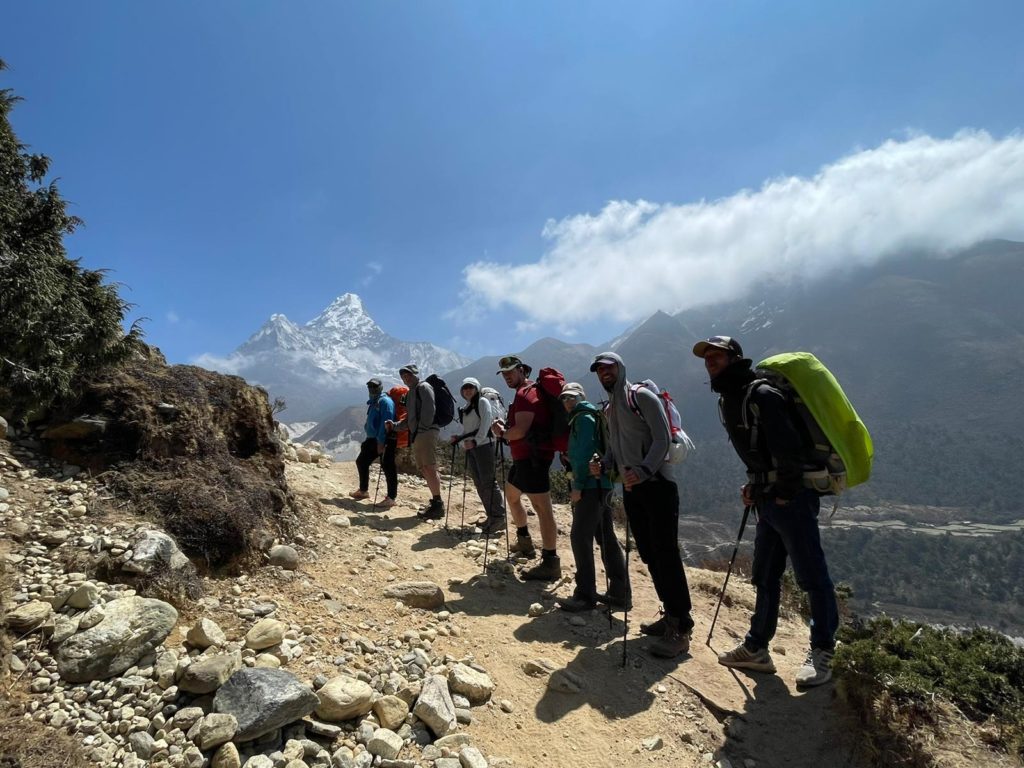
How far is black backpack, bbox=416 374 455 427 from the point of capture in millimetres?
9159

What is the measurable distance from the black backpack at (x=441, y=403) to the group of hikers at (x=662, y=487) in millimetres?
2362

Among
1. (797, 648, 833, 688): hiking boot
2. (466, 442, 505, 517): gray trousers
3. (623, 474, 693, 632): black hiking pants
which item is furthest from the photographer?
(466, 442, 505, 517): gray trousers

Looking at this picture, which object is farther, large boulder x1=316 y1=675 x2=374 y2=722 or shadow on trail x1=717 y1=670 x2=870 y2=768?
shadow on trail x1=717 y1=670 x2=870 y2=768

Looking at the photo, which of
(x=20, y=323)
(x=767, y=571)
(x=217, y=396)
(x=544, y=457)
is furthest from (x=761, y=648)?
(x=20, y=323)

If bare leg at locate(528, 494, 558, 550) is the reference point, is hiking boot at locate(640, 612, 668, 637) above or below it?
below

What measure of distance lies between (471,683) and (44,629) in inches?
110

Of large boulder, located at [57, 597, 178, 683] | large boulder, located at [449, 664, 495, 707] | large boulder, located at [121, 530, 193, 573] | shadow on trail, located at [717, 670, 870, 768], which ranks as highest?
large boulder, located at [121, 530, 193, 573]

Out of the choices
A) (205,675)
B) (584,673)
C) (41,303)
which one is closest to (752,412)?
(584,673)

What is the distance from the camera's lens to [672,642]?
4.80 m

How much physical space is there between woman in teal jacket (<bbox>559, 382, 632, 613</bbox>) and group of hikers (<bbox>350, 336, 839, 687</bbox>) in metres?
0.01

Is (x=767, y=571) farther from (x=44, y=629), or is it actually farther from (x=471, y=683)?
(x=44, y=629)

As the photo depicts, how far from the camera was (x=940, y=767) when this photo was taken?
296 cm

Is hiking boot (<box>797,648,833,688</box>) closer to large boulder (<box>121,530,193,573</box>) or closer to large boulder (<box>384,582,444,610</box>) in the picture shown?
large boulder (<box>384,582,444,610</box>)

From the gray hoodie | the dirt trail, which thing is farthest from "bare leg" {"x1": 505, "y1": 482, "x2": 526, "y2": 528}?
the gray hoodie
